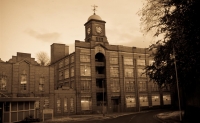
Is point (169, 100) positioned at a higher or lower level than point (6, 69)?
lower

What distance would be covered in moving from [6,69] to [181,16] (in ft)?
109

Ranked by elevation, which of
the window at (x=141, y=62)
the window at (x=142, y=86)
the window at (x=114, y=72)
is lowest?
the window at (x=142, y=86)

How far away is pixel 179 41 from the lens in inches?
685

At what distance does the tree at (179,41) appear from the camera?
53.6 feet

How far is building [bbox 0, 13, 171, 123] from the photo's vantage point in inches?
1599

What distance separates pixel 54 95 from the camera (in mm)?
47031

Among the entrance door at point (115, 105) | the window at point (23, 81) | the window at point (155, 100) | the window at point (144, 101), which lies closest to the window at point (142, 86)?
the window at point (144, 101)

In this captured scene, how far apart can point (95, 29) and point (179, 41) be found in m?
43.6

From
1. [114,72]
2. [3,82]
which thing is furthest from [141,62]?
[3,82]

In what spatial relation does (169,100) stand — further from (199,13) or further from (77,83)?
(199,13)

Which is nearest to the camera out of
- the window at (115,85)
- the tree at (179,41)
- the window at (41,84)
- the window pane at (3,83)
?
the tree at (179,41)

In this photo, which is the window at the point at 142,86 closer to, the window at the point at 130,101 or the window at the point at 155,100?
the window at the point at 155,100

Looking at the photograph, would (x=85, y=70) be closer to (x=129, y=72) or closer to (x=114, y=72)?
(x=114, y=72)

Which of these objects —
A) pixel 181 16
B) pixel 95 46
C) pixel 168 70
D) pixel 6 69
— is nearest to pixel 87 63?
pixel 95 46
